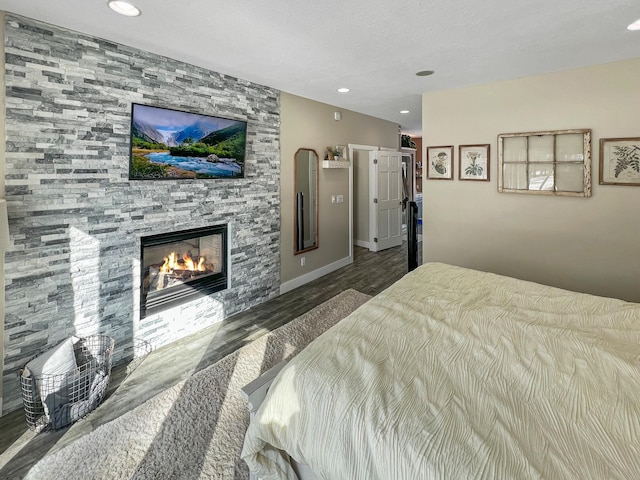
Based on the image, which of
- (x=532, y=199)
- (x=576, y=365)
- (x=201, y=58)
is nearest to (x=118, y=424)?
(x=576, y=365)

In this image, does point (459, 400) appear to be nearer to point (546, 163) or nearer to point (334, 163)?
point (546, 163)

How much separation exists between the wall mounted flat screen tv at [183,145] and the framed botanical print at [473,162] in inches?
97.0

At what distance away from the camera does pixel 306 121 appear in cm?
436

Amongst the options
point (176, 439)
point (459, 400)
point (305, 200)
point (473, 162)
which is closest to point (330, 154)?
point (305, 200)

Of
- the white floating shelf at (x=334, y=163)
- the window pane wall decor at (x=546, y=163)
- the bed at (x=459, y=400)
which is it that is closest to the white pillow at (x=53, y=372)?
the bed at (x=459, y=400)

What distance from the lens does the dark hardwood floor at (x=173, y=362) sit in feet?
6.23

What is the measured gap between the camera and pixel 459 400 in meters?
1.18

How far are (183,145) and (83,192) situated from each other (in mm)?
887

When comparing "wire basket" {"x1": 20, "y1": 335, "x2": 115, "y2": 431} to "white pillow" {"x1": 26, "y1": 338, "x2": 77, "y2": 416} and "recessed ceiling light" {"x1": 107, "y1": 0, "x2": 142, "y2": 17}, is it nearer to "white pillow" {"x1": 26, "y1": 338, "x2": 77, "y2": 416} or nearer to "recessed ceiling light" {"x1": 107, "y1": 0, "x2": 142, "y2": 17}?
"white pillow" {"x1": 26, "y1": 338, "x2": 77, "y2": 416}

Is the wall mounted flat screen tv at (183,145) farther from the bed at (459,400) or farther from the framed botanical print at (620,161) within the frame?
the framed botanical print at (620,161)

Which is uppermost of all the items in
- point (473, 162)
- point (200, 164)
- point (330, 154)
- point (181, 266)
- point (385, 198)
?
point (330, 154)

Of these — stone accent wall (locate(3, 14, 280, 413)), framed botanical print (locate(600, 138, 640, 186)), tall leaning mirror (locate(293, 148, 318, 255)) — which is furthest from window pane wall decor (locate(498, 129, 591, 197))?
stone accent wall (locate(3, 14, 280, 413))

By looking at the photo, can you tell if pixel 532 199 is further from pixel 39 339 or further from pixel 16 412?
pixel 16 412

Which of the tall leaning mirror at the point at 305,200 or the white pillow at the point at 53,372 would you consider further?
the tall leaning mirror at the point at 305,200
